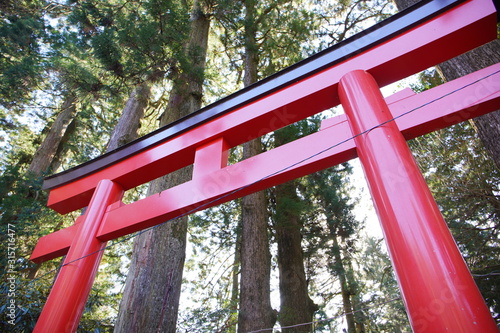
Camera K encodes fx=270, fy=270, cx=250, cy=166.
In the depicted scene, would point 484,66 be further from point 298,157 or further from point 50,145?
point 50,145

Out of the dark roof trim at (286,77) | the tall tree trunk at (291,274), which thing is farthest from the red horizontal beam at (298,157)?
the tall tree trunk at (291,274)

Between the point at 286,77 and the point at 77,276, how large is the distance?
1.82 metres

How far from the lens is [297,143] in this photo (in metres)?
1.54

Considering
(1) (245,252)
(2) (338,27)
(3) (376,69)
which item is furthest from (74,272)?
(2) (338,27)

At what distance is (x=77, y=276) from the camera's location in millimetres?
1660

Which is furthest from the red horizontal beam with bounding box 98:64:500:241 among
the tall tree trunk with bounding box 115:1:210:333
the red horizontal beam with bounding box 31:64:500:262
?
the tall tree trunk with bounding box 115:1:210:333

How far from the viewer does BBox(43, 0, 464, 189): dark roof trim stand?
1.54 metres

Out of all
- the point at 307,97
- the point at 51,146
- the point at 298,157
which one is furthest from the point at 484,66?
the point at 51,146

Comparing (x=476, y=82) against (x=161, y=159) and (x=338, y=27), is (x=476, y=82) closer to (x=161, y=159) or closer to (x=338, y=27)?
(x=161, y=159)

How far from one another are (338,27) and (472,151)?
13.6 ft

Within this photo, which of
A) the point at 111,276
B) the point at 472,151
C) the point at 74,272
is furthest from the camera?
the point at 111,276

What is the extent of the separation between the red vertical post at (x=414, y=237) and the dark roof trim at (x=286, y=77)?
18.8 inches

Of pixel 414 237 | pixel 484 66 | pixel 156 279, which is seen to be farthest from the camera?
pixel 484 66

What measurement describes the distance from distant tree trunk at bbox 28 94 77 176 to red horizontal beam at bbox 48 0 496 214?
5.63 m
